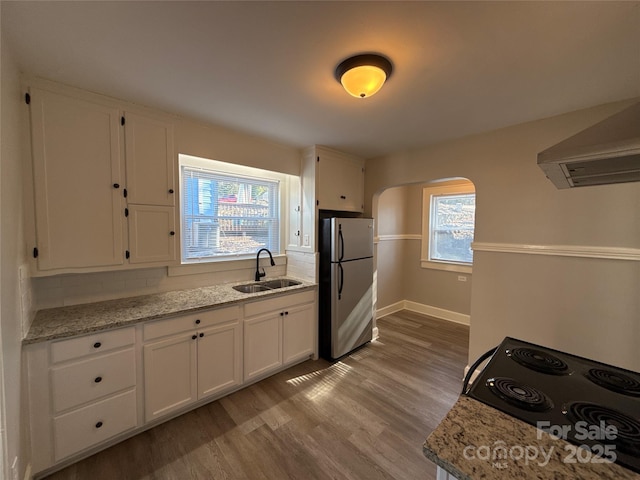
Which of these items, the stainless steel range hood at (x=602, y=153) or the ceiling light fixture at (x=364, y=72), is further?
the ceiling light fixture at (x=364, y=72)

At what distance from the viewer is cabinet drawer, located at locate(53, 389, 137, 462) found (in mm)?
1570

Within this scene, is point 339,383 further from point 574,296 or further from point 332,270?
point 574,296

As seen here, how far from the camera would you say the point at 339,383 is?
101 inches

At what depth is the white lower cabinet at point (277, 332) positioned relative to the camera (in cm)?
242

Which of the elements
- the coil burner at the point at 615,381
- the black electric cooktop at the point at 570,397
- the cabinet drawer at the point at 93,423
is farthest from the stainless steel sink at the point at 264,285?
the coil burner at the point at 615,381

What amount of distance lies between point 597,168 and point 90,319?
287 cm

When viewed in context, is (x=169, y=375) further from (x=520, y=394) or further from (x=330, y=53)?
(x=330, y=53)

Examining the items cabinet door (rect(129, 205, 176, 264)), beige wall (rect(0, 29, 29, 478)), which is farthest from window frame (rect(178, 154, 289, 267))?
beige wall (rect(0, 29, 29, 478))

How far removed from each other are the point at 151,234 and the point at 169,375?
3.67ft

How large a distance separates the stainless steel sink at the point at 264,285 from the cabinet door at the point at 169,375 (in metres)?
0.78

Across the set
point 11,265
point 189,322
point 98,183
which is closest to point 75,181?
point 98,183

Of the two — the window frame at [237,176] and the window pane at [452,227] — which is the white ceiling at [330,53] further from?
the window pane at [452,227]

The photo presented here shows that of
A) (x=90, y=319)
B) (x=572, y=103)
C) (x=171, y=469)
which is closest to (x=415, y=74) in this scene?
(x=572, y=103)

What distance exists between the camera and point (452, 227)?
4.28 m
